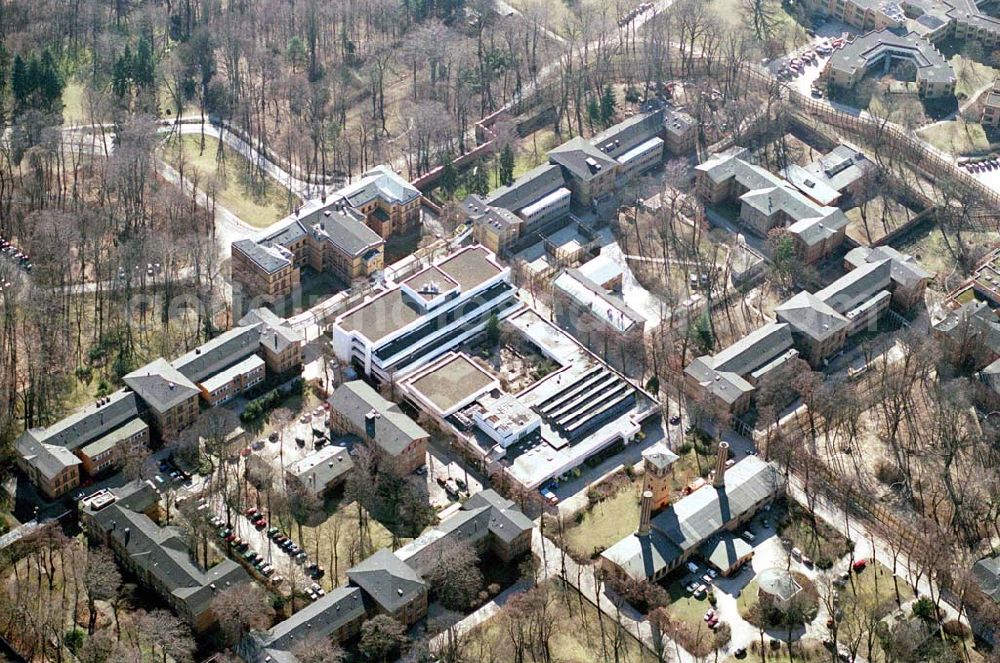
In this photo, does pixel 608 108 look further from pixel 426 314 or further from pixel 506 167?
pixel 426 314

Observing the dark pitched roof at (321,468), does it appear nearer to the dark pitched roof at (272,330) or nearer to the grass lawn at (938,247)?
the dark pitched roof at (272,330)

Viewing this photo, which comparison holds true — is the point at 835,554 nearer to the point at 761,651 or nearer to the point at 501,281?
the point at 761,651

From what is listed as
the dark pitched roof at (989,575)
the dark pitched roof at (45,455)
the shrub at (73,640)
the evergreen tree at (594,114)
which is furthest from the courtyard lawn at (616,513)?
the evergreen tree at (594,114)

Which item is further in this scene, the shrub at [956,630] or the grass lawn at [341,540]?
the grass lawn at [341,540]

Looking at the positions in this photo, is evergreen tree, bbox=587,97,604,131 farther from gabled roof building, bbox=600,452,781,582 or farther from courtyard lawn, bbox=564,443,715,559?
gabled roof building, bbox=600,452,781,582

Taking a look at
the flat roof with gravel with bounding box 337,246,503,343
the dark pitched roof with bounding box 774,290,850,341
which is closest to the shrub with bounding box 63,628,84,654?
the flat roof with gravel with bounding box 337,246,503,343

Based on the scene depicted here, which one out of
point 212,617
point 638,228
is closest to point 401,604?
point 212,617
